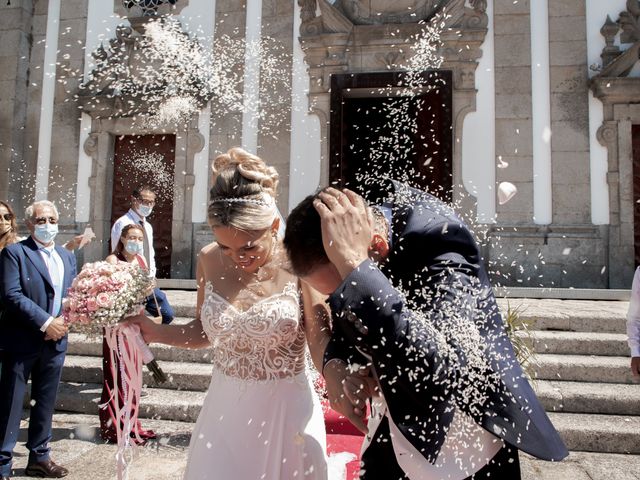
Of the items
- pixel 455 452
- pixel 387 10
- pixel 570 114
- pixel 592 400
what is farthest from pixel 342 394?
pixel 387 10

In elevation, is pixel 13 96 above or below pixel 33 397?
above

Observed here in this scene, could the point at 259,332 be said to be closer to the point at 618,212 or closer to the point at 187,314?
the point at 187,314

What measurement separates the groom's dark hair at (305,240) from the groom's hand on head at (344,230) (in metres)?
0.09

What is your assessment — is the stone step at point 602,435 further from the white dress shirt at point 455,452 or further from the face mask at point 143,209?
the face mask at point 143,209

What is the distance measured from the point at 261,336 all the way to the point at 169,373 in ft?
12.2

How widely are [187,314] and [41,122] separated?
6513 millimetres

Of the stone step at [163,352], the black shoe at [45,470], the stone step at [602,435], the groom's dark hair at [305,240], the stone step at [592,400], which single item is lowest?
the black shoe at [45,470]

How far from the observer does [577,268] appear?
8.87m

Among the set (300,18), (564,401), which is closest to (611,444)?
(564,401)

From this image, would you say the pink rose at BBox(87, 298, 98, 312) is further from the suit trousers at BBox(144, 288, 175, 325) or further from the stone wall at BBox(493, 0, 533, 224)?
the stone wall at BBox(493, 0, 533, 224)

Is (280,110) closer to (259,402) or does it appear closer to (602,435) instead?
(602,435)

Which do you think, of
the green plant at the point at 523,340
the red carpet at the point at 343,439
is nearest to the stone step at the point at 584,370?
the green plant at the point at 523,340

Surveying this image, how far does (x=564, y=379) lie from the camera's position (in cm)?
543

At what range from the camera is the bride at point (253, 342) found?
2193mm
